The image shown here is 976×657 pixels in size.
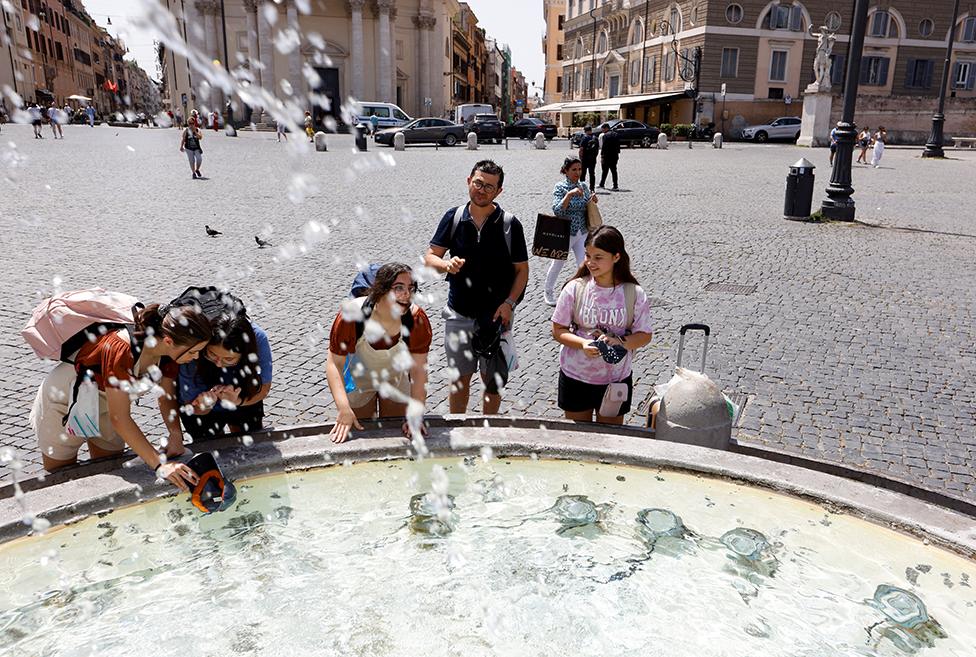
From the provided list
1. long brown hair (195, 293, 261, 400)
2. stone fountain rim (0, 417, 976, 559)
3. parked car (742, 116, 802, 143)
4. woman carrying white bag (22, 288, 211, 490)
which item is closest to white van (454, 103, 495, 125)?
parked car (742, 116, 802, 143)

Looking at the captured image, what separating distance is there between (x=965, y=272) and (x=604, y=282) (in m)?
7.15

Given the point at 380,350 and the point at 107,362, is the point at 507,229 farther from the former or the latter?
the point at 107,362

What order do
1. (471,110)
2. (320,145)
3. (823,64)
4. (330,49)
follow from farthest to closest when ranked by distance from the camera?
1. (330,49)
2. (471,110)
3. (823,64)
4. (320,145)

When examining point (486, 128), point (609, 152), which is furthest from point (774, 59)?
point (609, 152)

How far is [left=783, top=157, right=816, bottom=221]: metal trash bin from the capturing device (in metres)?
13.0

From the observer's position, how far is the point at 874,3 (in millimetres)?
50594

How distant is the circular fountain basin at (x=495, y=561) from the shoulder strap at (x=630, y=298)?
60cm

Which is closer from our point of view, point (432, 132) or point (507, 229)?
point (507, 229)

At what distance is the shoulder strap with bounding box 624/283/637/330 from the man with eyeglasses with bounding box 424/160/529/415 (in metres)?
0.58

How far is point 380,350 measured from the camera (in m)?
3.78

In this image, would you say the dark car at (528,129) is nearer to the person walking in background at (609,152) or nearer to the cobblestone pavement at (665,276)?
the cobblestone pavement at (665,276)

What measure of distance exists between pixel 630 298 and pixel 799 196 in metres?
10.5

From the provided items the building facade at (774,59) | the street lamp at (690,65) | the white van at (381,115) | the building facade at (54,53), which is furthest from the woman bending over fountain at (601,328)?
the building facade at (54,53)

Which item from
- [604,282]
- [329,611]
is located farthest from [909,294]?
[329,611]
